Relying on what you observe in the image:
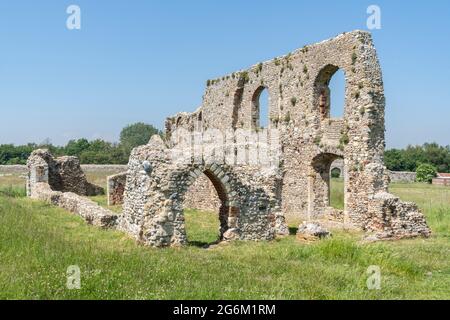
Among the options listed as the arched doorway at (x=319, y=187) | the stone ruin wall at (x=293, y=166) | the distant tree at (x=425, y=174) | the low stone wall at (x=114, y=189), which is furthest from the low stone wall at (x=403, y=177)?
the arched doorway at (x=319, y=187)

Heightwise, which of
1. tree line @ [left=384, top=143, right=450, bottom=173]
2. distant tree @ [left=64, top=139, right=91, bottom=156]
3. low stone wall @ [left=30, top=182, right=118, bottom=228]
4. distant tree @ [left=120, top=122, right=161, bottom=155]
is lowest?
low stone wall @ [left=30, top=182, right=118, bottom=228]

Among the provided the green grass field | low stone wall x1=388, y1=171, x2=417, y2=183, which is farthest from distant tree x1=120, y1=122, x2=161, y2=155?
the green grass field

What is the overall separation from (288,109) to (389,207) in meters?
6.37

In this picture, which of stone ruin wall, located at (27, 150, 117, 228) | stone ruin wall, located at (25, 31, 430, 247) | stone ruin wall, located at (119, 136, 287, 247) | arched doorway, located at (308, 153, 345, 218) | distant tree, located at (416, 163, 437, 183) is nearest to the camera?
stone ruin wall, located at (119, 136, 287, 247)

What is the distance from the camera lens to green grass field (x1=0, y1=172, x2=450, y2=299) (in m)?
7.43

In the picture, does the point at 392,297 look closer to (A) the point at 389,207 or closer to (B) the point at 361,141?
(A) the point at 389,207

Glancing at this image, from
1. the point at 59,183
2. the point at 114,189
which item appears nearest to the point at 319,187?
the point at 114,189

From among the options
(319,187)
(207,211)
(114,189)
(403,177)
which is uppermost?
(319,187)

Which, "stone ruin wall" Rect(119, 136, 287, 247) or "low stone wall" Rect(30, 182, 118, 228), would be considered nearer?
"stone ruin wall" Rect(119, 136, 287, 247)

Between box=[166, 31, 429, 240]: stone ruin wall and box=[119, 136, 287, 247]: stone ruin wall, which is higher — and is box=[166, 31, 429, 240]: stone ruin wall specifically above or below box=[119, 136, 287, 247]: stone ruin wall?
above

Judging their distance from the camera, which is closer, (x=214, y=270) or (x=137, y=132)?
(x=214, y=270)

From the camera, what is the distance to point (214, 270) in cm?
914

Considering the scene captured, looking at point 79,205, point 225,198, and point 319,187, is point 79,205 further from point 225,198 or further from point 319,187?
point 319,187

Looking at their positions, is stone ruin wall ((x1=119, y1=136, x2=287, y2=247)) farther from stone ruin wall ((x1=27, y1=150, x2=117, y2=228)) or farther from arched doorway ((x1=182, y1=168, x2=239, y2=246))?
stone ruin wall ((x1=27, y1=150, x2=117, y2=228))
